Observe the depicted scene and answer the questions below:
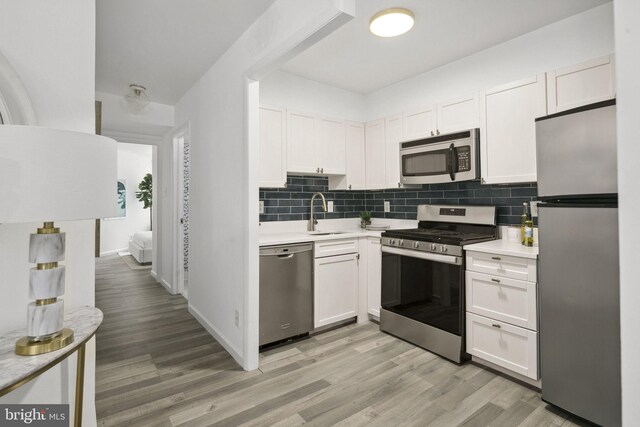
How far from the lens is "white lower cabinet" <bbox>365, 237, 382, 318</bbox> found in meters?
3.16

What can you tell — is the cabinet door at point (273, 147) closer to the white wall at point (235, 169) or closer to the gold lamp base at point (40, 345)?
the white wall at point (235, 169)

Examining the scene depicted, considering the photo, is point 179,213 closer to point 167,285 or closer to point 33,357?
point 167,285

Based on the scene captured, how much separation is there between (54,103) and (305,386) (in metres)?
2.08

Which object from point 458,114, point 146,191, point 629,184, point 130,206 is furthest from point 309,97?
point 130,206

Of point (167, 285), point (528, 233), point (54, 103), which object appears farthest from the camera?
point (167, 285)

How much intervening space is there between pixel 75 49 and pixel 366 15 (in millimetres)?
1820

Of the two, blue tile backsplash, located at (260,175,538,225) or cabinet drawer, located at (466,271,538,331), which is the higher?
blue tile backsplash, located at (260,175,538,225)

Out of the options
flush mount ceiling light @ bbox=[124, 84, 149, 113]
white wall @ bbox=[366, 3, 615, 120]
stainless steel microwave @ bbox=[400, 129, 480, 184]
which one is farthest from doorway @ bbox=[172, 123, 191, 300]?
stainless steel microwave @ bbox=[400, 129, 480, 184]

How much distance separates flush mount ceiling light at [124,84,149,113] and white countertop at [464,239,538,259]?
144 inches

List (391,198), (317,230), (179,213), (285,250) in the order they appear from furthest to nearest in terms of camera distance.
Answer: (179,213), (391,198), (317,230), (285,250)

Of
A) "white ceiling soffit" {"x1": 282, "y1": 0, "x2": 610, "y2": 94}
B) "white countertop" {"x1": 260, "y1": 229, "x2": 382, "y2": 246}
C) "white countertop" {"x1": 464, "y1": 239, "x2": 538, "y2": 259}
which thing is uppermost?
"white ceiling soffit" {"x1": 282, "y1": 0, "x2": 610, "y2": 94}

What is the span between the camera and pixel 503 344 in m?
2.21

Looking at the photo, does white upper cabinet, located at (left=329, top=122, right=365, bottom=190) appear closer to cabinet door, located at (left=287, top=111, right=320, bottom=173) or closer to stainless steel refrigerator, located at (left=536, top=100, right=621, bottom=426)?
cabinet door, located at (left=287, top=111, right=320, bottom=173)

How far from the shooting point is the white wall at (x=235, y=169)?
6.51 ft
